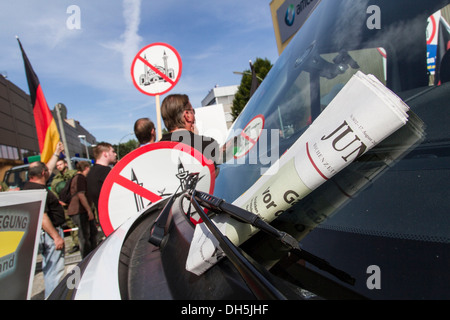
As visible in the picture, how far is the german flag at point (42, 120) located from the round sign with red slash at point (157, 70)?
2116mm

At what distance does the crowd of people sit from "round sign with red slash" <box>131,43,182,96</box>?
0.43 meters

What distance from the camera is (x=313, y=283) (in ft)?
2.27

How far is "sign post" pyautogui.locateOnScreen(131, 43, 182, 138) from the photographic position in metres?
3.34

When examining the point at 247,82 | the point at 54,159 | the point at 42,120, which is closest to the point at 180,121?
the point at 54,159

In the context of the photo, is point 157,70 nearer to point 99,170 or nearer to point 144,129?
point 144,129

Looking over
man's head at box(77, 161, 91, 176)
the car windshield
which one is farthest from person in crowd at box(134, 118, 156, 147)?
man's head at box(77, 161, 91, 176)

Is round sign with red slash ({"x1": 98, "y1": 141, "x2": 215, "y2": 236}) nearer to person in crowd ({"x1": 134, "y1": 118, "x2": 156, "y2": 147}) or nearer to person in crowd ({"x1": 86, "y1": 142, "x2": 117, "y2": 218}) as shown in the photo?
person in crowd ({"x1": 134, "y1": 118, "x2": 156, "y2": 147})

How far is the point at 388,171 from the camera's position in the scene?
777mm

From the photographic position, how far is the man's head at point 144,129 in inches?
133

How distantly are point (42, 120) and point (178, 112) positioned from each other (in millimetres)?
3157

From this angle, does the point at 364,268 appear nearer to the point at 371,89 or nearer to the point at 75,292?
the point at 371,89

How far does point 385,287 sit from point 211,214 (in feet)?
2.31
